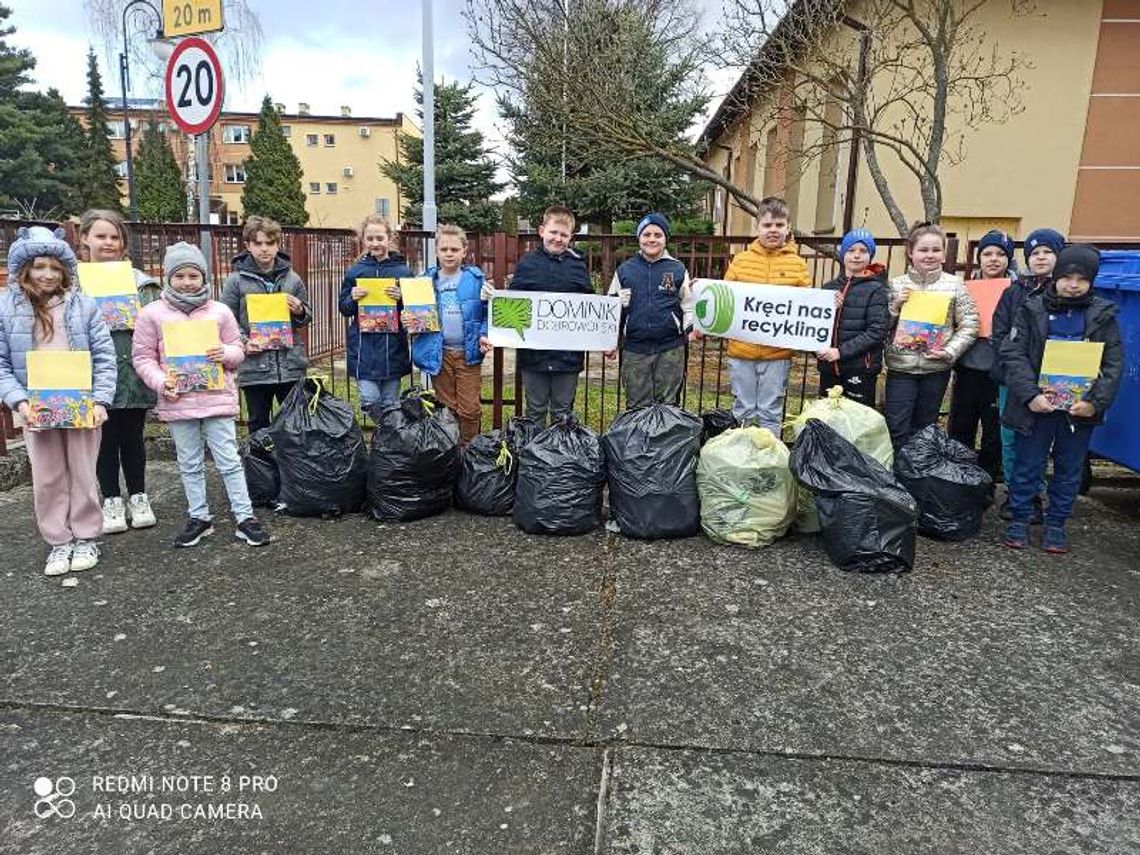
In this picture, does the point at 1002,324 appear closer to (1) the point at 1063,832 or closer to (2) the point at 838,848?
(1) the point at 1063,832

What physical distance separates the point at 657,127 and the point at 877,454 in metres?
5.36

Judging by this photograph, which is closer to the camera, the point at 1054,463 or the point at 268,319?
the point at 1054,463

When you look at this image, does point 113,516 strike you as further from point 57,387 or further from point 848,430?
point 848,430

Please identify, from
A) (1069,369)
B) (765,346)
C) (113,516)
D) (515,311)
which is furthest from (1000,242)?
(113,516)

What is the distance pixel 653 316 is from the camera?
190 inches

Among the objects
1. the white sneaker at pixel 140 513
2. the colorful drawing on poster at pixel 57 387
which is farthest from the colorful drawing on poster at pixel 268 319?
the white sneaker at pixel 140 513

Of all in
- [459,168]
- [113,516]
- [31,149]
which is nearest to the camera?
[113,516]

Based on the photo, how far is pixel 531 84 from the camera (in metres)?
8.66

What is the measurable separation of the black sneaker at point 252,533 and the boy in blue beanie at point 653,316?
2.29 m

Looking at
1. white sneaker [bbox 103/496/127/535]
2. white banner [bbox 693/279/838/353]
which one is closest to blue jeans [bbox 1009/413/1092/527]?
white banner [bbox 693/279/838/353]

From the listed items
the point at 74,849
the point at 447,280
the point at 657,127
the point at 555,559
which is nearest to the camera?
the point at 74,849

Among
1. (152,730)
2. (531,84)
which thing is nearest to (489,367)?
(531,84)

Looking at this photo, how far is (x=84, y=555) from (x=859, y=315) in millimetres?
4390

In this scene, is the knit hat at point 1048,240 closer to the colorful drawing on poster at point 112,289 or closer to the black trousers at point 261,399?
the black trousers at point 261,399
